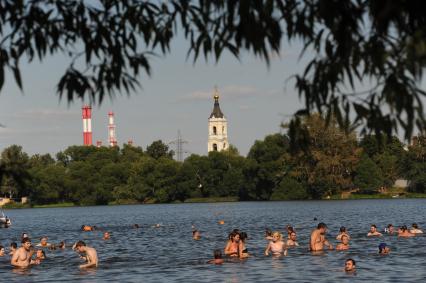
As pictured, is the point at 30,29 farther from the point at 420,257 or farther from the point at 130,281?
the point at 420,257

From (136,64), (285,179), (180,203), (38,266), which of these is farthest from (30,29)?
(180,203)

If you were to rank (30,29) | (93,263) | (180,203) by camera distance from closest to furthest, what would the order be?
(30,29) < (93,263) < (180,203)

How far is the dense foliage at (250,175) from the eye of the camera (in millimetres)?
150500

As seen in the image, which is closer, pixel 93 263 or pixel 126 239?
pixel 93 263

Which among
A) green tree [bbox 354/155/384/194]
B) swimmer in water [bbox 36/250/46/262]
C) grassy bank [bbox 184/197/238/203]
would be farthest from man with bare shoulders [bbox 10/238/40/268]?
grassy bank [bbox 184/197/238/203]

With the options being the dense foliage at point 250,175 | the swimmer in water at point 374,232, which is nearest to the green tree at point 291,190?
the dense foliage at point 250,175

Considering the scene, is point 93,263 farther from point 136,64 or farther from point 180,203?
point 180,203

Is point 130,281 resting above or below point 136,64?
below

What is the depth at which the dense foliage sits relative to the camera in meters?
150

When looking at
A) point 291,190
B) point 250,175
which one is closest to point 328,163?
point 291,190

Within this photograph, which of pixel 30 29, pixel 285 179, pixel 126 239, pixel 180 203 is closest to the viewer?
pixel 30 29

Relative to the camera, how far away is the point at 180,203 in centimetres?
16800

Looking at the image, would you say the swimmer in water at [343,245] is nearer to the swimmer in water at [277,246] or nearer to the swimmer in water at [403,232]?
the swimmer in water at [277,246]

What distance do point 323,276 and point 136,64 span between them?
2210 centimetres
